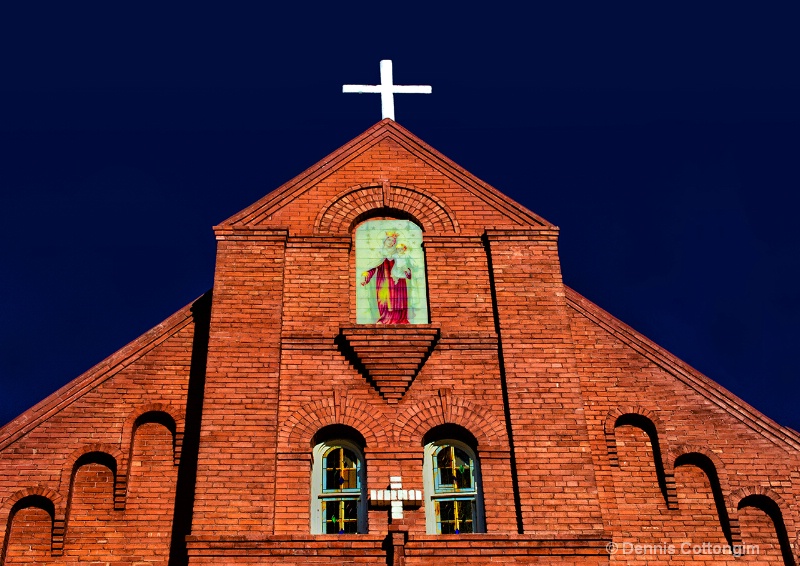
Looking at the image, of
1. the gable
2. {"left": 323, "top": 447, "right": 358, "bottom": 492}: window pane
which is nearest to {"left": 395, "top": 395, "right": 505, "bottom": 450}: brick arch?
{"left": 323, "top": 447, "right": 358, "bottom": 492}: window pane

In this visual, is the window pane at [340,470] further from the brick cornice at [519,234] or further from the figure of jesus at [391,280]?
the brick cornice at [519,234]

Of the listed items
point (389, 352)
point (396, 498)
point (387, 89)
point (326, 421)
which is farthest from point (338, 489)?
point (387, 89)

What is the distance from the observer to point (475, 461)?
43.0 feet

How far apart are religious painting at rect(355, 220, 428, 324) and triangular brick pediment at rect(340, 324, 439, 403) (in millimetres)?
461

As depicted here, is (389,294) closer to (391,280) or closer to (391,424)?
(391,280)

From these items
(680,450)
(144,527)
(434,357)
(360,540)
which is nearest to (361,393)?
(434,357)

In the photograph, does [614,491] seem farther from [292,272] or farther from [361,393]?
[292,272]

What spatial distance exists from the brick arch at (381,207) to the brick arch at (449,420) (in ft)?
9.94

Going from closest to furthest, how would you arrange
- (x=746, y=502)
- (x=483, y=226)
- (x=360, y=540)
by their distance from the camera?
(x=360, y=540) → (x=746, y=502) → (x=483, y=226)

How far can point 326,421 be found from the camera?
13.1m

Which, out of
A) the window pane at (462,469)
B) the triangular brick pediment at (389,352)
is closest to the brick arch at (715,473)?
the window pane at (462,469)

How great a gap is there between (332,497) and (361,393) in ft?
4.68

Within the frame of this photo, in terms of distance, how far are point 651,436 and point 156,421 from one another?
6.97 metres

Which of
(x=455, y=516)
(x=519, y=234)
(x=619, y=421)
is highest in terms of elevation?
(x=519, y=234)
